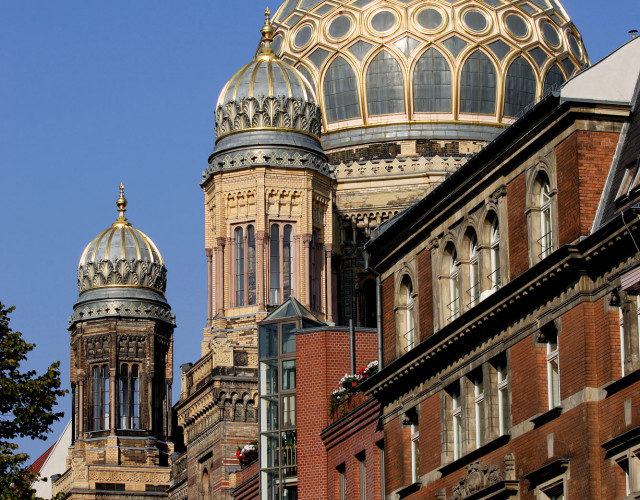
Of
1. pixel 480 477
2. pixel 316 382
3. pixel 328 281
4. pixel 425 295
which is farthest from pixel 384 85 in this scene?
pixel 480 477

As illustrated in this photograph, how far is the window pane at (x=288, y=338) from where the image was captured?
6769cm

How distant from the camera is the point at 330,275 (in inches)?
3312

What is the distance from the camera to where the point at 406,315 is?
181ft

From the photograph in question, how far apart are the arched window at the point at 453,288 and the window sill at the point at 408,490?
145 inches

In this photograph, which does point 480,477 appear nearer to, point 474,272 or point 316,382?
point 474,272

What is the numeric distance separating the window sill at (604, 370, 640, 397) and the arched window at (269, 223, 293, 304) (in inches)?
1562

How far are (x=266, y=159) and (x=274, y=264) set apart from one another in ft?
11.7

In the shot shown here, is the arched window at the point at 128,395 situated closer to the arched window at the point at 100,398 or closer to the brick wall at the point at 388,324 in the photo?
the arched window at the point at 100,398

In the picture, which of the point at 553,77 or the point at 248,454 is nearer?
the point at 248,454

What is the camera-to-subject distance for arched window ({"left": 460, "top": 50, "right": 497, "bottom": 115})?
314 feet

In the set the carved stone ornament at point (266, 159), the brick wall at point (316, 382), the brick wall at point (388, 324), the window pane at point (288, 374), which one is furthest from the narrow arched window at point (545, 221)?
the carved stone ornament at point (266, 159)

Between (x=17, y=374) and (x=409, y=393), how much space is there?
12164 mm

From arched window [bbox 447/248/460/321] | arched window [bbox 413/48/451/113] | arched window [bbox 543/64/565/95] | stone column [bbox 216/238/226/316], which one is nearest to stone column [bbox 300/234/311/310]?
stone column [bbox 216/238/226/316]

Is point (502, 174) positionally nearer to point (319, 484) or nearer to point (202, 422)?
point (319, 484)
